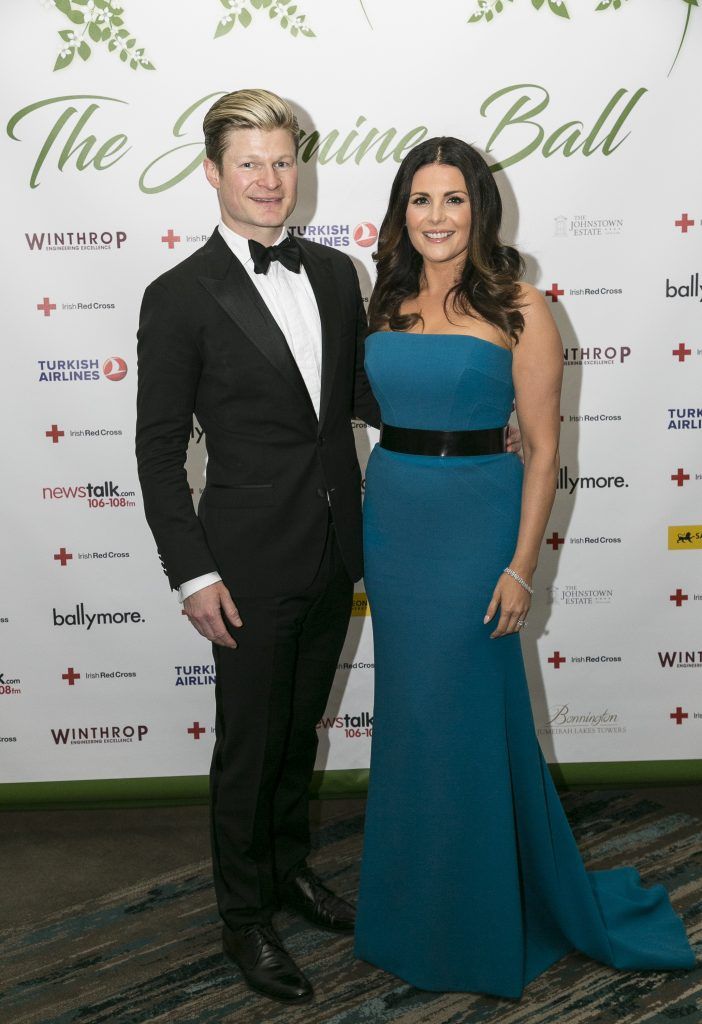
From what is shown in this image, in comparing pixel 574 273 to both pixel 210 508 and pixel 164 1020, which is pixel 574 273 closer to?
pixel 210 508

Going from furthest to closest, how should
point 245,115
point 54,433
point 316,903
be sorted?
point 54,433, point 316,903, point 245,115

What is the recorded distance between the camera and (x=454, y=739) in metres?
2.25

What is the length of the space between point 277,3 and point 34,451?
1454 millimetres

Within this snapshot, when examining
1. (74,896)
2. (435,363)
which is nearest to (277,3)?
(435,363)

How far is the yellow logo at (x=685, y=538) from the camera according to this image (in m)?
3.21

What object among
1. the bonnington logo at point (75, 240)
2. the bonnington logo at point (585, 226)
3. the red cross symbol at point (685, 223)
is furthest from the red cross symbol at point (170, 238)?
the red cross symbol at point (685, 223)

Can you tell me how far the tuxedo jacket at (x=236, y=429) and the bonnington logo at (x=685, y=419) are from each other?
128 cm

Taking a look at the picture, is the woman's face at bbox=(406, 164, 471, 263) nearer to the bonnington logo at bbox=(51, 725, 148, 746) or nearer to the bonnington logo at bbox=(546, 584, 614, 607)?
the bonnington logo at bbox=(546, 584, 614, 607)

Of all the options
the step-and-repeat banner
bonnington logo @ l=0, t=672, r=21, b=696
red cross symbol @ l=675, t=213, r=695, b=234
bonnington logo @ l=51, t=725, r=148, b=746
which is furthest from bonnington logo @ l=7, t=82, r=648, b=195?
bonnington logo @ l=51, t=725, r=148, b=746

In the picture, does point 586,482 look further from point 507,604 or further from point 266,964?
point 266,964

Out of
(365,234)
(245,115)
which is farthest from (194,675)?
(245,115)

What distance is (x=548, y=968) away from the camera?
241cm

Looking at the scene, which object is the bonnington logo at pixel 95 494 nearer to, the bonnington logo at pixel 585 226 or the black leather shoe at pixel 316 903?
the black leather shoe at pixel 316 903

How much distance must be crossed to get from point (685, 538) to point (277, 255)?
5.49 feet
